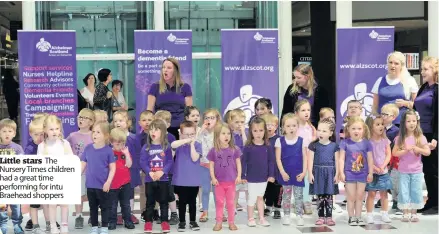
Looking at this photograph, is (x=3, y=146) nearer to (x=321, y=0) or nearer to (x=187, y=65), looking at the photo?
(x=187, y=65)

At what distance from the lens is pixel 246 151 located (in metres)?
5.61

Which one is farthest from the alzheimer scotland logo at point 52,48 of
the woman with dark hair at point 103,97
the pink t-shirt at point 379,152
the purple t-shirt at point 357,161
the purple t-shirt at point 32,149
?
the pink t-shirt at point 379,152

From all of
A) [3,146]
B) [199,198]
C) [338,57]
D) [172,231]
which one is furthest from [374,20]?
[3,146]

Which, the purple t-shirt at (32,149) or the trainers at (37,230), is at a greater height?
the purple t-shirt at (32,149)

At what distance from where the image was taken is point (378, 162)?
18.7ft

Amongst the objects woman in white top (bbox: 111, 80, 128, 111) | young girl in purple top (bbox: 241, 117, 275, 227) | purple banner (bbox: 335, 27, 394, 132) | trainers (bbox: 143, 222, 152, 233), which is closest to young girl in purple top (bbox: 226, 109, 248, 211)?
young girl in purple top (bbox: 241, 117, 275, 227)

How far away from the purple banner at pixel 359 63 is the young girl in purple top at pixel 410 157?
1.20 meters

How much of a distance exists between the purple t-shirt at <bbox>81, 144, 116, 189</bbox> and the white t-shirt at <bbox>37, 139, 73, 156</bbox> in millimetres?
196

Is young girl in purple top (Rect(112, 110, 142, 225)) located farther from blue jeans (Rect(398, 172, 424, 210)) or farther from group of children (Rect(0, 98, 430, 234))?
blue jeans (Rect(398, 172, 424, 210))

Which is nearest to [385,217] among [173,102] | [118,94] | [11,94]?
[173,102]

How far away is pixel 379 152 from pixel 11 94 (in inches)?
326

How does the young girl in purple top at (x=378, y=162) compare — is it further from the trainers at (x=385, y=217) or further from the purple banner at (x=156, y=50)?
the purple banner at (x=156, y=50)

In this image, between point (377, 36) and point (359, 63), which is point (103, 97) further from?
point (377, 36)

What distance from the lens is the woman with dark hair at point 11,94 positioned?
11.6m
